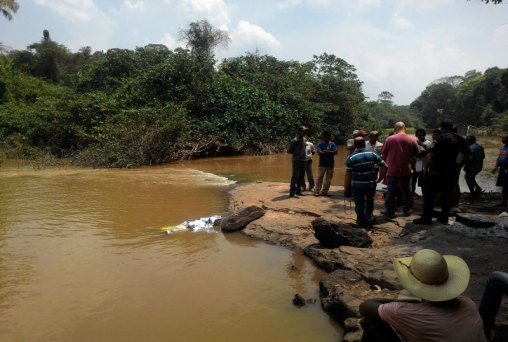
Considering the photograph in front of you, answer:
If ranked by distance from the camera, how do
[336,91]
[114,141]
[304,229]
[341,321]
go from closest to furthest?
[341,321], [304,229], [114,141], [336,91]

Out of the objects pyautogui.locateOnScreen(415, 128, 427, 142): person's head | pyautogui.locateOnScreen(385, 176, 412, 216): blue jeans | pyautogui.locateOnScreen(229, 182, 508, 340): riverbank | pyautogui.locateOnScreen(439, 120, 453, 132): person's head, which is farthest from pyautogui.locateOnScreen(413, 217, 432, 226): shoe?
pyautogui.locateOnScreen(415, 128, 427, 142): person's head

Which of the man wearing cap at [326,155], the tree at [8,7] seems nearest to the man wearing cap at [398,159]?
the man wearing cap at [326,155]

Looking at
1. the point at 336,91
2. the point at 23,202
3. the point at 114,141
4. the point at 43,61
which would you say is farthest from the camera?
the point at 43,61

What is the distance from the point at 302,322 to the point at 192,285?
153cm

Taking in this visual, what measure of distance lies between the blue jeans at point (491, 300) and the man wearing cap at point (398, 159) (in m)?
3.82

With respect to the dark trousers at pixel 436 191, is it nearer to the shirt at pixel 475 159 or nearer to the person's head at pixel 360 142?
the person's head at pixel 360 142

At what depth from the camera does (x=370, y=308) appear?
2.78 m

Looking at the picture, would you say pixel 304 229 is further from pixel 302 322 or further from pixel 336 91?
pixel 336 91

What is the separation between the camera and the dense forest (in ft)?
61.3

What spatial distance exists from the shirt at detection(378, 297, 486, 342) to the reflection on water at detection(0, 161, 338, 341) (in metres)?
1.50

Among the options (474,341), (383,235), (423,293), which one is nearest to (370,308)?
(423,293)

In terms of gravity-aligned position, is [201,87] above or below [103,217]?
above

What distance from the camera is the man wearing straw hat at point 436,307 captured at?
2379 millimetres

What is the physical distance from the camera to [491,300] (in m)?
3.14
